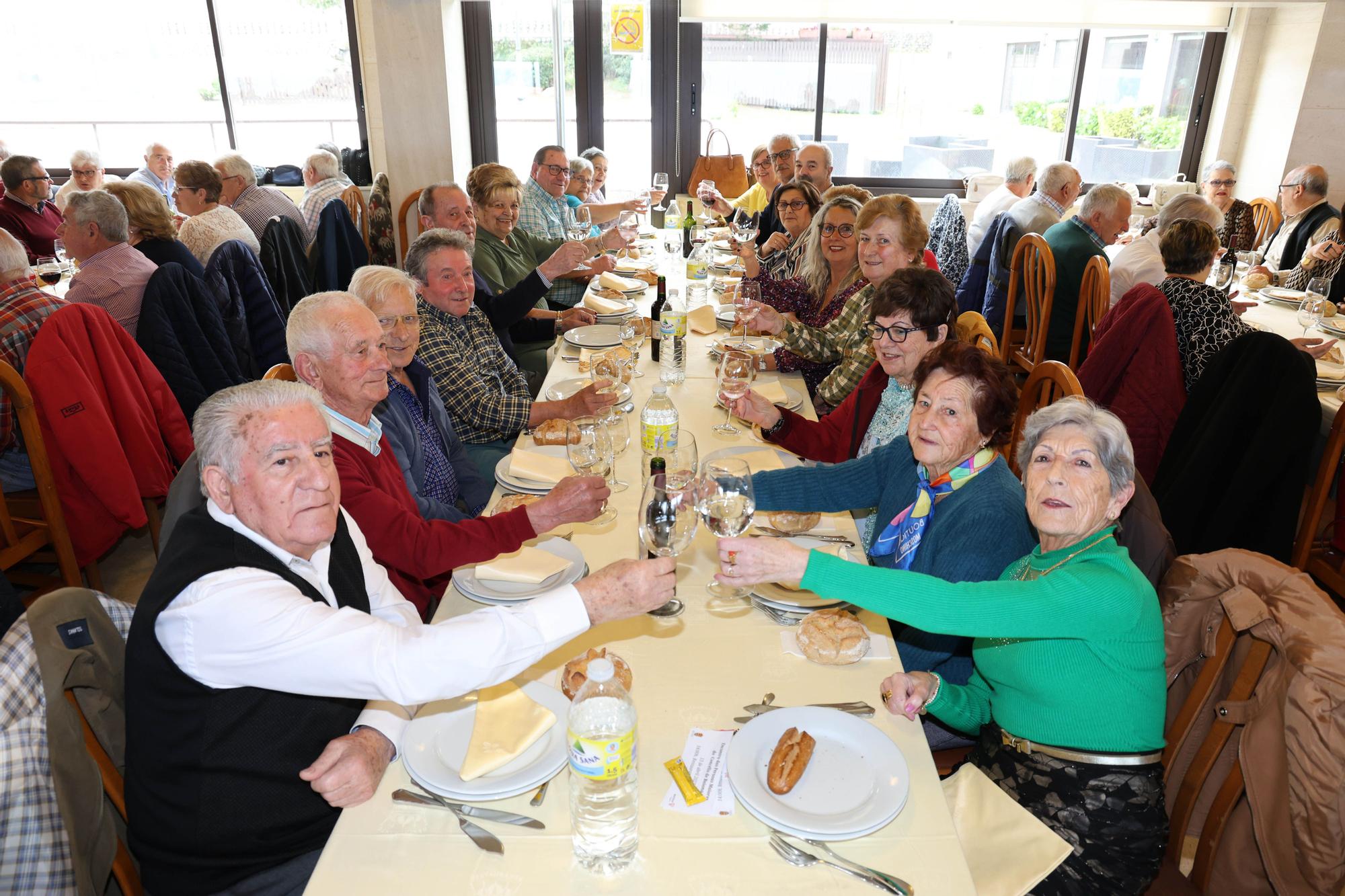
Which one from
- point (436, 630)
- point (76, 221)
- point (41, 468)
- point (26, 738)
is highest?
point (76, 221)

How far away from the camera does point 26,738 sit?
47.4 inches

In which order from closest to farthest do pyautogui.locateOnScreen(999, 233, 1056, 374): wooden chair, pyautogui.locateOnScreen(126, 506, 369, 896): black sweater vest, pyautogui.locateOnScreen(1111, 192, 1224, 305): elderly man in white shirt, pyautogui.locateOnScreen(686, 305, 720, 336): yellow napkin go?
pyautogui.locateOnScreen(126, 506, 369, 896): black sweater vest < pyautogui.locateOnScreen(686, 305, 720, 336): yellow napkin < pyautogui.locateOnScreen(1111, 192, 1224, 305): elderly man in white shirt < pyautogui.locateOnScreen(999, 233, 1056, 374): wooden chair

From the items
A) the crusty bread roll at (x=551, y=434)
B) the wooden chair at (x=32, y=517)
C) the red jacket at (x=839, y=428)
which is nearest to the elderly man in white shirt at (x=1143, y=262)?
the red jacket at (x=839, y=428)

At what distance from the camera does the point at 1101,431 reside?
5.07ft

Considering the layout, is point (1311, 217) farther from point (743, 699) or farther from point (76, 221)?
point (76, 221)

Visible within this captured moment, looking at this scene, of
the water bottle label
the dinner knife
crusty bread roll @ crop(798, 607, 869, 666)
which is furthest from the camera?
crusty bread roll @ crop(798, 607, 869, 666)

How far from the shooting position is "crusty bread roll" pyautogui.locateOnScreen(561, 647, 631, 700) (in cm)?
141

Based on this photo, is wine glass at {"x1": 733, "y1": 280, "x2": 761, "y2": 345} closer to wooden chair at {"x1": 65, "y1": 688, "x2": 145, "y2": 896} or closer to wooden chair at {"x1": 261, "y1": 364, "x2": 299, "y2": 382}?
Answer: wooden chair at {"x1": 261, "y1": 364, "x2": 299, "y2": 382}

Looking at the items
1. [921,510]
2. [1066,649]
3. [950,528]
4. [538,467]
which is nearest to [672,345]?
[538,467]

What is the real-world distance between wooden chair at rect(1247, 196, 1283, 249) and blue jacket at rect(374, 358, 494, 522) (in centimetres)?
591

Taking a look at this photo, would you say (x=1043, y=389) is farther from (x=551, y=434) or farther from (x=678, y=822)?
(x=678, y=822)

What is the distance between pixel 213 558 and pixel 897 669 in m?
1.13

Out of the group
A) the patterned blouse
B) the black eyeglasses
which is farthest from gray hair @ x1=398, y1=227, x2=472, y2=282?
the patterned blouse

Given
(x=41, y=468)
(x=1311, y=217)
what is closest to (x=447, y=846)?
(x=41, y=468)
